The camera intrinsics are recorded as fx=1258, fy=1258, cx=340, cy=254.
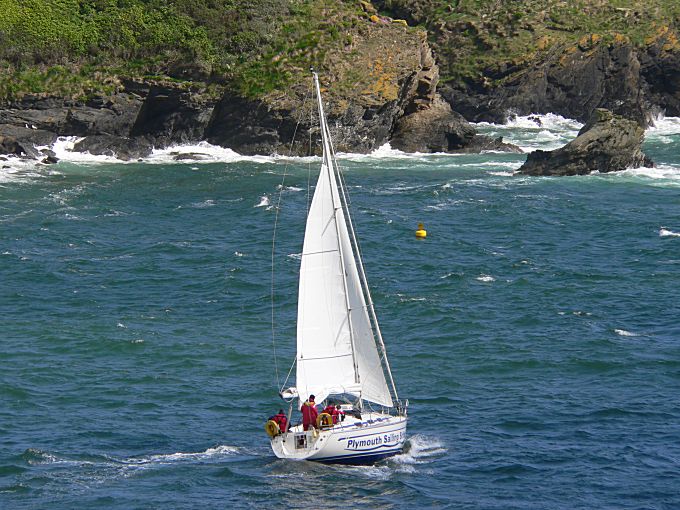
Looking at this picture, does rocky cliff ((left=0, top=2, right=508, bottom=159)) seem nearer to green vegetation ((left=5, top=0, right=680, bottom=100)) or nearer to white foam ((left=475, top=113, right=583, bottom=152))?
green vegetation ((left=5, top=0, right=680, bottom=100))

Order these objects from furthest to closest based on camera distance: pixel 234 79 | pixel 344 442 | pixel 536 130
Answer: pixel 536 130 < pixel 234 79 < pixel 344 442

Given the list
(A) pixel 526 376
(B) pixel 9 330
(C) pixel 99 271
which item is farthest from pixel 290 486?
(C) pixel 99 271

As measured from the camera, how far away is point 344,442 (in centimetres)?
4406

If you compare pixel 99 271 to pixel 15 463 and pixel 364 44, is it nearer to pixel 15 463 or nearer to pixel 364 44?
pixel 15 463

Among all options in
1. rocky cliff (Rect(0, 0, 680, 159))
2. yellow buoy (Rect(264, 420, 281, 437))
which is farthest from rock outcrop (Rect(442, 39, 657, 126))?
yellow buoy (Rect(264, 420, 281, 437))

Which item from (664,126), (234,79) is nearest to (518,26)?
(664,126)

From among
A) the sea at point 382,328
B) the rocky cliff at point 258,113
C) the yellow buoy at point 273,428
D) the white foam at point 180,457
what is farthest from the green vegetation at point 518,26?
the yellow buoy at point 273,428

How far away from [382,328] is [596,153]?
151 feet

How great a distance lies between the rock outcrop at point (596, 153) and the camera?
102 m

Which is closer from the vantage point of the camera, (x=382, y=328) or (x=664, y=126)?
(x=382, y=328)

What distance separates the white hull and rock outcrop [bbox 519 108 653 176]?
60518mm

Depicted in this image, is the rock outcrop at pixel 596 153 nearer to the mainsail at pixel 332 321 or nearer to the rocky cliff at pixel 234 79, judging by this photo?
the rocky cliff at pixel 234 79

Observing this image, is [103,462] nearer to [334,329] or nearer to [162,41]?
[334,329]

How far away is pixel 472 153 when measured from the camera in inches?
4493
